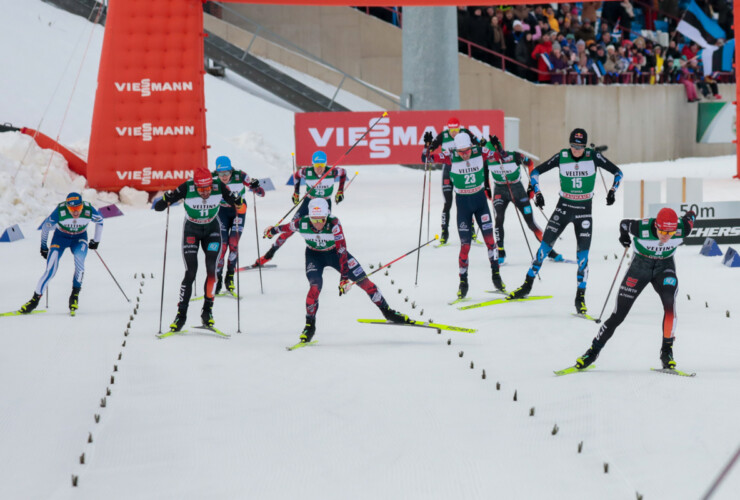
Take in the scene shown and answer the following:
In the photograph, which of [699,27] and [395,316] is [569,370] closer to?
[395,316]

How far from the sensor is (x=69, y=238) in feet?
36.1

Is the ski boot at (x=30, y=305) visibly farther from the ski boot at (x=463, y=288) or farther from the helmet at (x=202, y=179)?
the ski boot at (x=463, y=288)

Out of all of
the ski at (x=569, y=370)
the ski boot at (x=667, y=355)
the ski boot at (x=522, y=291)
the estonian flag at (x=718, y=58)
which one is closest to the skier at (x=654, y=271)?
the ski boot at (x=667, y=355)

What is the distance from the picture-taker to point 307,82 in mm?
29234

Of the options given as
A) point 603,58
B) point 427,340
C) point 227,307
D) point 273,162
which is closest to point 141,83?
point 273,162

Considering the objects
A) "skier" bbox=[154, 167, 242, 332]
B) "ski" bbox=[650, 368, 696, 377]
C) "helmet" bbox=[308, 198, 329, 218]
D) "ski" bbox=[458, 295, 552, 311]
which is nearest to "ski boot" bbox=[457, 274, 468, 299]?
"ski" bbox=[458, 295, 552, 311]

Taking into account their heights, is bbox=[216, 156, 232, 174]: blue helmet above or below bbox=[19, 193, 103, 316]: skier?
above

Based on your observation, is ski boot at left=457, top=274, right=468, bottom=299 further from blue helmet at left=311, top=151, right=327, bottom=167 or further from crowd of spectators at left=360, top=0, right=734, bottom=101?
crowd of spectators at left=360, top=0, right=734, bottom=101

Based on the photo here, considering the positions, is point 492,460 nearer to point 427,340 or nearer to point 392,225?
point 427,340

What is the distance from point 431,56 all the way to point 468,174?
48.9 ft

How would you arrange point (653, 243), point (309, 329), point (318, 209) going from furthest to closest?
point (309, 329) → point (318, 209) → point (653, 243)

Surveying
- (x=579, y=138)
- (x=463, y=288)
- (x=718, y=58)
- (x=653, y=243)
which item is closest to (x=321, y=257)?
(x=463, y=288)

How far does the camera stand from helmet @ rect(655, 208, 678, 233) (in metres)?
7.86

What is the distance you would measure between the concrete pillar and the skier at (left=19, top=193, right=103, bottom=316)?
53.5 feet
